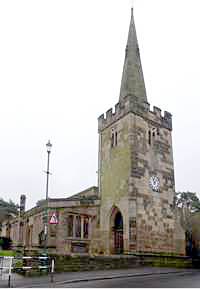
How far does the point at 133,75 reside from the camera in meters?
31.9

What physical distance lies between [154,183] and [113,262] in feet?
30.9

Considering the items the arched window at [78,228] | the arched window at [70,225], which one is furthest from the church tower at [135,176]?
the arched window at [70,225]

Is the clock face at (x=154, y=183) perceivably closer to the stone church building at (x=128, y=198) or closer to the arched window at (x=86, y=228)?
the stone church building at (x=128, y=198)

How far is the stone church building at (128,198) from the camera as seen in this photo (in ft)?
85.1

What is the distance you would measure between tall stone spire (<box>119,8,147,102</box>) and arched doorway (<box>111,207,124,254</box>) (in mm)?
9786

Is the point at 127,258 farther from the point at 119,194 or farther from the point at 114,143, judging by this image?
the point at 114,143

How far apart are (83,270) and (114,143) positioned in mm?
13620

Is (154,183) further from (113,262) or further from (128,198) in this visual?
(113,262)

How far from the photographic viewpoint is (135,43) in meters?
34.3

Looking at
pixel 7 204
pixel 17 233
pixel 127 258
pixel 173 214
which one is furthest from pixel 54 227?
pixel 7 204

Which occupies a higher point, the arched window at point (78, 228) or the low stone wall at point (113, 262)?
the arched window at point (78, 228)

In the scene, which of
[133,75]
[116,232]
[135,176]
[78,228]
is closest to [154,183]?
[135,176]

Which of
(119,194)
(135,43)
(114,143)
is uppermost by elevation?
(135,43)

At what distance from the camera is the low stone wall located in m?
17.5
